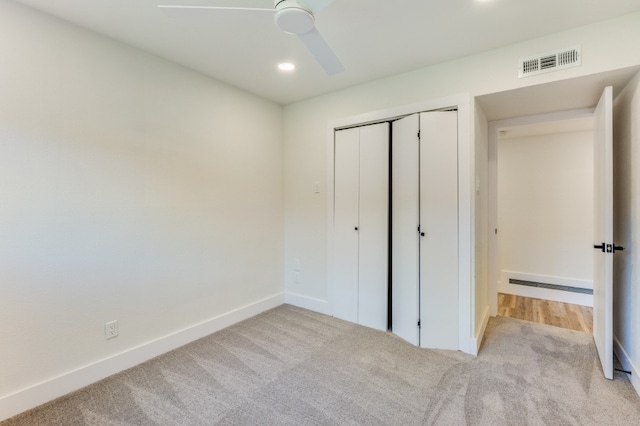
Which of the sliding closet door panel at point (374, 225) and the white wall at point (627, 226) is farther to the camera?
the sliding closet door panel at point (374, 225)

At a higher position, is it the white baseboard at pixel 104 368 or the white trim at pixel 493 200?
A: the white trim at pixel 493 200

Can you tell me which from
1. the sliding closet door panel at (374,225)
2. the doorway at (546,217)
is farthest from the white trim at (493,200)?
the sliding closet door panel at (374,225)

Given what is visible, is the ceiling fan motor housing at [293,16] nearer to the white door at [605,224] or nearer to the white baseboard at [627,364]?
the white door at [605,224]

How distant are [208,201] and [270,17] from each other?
1.64 m

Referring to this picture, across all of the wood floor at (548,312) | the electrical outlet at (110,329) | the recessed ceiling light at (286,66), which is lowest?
the wood floor at (548,312)

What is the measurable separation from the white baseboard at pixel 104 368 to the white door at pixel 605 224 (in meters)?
2.99

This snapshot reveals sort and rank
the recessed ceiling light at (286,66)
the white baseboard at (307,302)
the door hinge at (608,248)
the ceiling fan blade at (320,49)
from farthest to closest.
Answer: the white baseboard at (307,302), the recessed ceiling light at (286,66), the door hinge at (608,248), the ceiling fan blade at (320,49)

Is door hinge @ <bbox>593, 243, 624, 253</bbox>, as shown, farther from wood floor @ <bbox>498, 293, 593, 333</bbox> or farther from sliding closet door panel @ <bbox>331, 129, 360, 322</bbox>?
sliding closet door panel @ <bbox>331, 129, 360, 322</bbox>

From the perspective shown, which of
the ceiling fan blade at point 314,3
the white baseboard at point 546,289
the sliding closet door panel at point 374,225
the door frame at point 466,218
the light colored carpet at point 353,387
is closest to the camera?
the ceiling fan blade at point 314,3

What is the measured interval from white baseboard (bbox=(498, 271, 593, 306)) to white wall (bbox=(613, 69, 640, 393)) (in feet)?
5.22

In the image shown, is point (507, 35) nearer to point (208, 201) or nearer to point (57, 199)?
point (208, 201)

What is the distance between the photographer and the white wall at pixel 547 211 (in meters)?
4.04

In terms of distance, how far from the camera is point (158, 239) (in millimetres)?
2484

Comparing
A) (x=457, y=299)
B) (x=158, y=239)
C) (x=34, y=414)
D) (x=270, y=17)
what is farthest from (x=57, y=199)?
(x=457, y=299)
